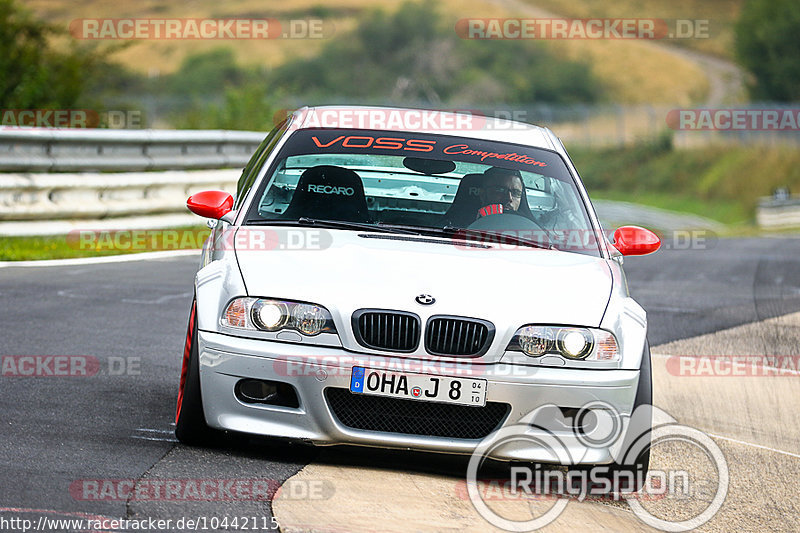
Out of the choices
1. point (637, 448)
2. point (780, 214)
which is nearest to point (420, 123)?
point (637, 448)

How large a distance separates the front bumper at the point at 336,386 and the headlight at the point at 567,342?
2.7 inches

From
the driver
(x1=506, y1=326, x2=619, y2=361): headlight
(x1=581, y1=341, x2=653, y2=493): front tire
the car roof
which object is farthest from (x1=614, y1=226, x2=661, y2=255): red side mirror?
(x1=506, y1=326, x2=619, y2=361): headlight

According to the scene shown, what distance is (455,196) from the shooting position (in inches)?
258

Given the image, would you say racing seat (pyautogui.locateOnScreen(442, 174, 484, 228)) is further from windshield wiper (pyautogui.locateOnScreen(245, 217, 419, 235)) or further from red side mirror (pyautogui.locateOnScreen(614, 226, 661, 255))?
red side mirror (pyautogui.locateOnScreen(614, 226, 661, 255))

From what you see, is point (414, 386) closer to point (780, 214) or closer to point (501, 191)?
point (501, 191)

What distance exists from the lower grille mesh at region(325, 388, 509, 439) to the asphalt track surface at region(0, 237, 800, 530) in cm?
37

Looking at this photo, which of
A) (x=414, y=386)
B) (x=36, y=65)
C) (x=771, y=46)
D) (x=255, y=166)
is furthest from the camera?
(x=771, y=46)

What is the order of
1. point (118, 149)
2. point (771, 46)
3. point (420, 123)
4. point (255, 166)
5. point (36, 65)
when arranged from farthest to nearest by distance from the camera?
point (771, 46) → point (36, 65) → point (118, 149) → point (420, 123) → point (255, 166)

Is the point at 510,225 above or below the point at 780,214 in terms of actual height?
above

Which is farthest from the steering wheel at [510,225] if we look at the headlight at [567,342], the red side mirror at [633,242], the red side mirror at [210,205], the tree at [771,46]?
the tree at [771,46]

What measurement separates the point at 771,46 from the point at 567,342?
74968 millimetres

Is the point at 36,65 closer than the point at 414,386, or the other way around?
the point at 414,386

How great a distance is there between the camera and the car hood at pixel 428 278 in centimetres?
509

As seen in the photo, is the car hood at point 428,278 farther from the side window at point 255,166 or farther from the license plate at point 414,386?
the side window at point 255,166
